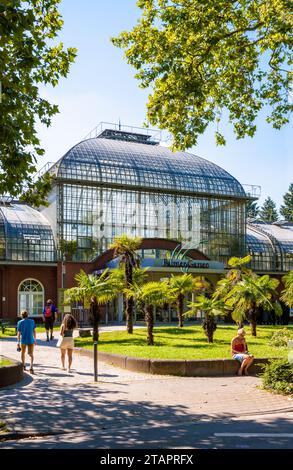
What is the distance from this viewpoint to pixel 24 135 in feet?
35.4

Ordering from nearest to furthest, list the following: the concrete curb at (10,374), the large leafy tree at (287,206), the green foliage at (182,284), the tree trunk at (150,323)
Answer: the concrete curb at (10,374) → the tree trunk at (150,323) → the green foliage at (182,284) → the large leafy tree at (287,206)

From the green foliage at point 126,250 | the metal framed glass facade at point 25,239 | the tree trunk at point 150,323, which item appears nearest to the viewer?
the tree trunk at point 150,323

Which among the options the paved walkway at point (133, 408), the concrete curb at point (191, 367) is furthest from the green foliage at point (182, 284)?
the paved walkway at point (133, 408)

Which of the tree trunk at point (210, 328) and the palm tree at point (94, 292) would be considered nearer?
the tree trunk at point (210, 328)

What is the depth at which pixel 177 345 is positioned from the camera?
2106 centimetres

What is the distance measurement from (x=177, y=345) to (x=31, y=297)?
84.9 ft

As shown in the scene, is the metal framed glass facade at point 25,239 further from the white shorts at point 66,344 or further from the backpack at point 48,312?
the white shorts at point 66,344

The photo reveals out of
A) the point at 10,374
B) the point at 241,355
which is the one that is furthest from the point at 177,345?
the point at 10,374

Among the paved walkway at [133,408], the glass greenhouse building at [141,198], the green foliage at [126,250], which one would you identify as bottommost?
the paved walkway at [133,408]

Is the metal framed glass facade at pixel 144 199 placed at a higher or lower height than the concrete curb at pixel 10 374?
higher

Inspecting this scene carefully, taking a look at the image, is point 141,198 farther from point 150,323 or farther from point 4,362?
point 4,362

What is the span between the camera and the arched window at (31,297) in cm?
4425

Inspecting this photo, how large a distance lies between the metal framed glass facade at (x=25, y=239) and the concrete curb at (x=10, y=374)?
29715mm

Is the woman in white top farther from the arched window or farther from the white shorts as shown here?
the arched window
